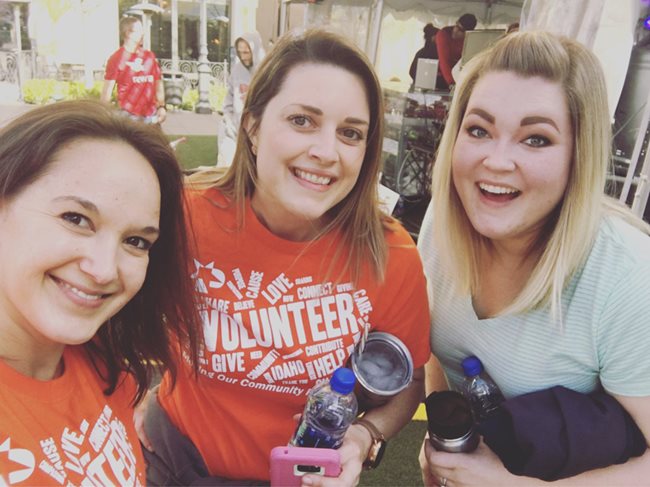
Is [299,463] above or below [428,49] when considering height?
below

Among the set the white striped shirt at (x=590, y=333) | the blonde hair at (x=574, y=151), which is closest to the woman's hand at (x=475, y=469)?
the white striped shirt at (x=590, y=333)

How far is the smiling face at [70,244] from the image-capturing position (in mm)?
1110

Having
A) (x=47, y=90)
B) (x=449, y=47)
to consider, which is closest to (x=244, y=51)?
(x=449, y=47)

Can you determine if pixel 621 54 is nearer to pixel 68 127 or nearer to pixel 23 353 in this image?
pixel 68 127

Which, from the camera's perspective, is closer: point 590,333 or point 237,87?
point 590,333

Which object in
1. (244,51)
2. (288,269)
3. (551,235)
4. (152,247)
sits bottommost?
(288,269)

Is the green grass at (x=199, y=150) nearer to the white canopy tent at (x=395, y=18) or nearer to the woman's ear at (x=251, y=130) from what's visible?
the white canopy tent at (x=395, y=18)

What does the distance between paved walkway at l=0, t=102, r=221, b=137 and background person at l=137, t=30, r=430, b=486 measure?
34.1ft

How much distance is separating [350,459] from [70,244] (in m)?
1.03

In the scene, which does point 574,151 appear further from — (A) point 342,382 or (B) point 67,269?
(B) point 67,269

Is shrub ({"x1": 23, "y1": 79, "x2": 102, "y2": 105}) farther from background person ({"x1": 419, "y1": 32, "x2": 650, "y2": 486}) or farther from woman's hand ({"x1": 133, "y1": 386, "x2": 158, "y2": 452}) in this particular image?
background person ({"x1": 419, "y1": 32, "x2": 650, "y2": 486})

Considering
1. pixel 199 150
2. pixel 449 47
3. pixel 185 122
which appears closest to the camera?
pixel 449 47

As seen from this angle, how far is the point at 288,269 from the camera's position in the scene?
5.82 ft

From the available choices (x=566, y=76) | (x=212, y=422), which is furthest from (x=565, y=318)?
(x=212, y=422)
